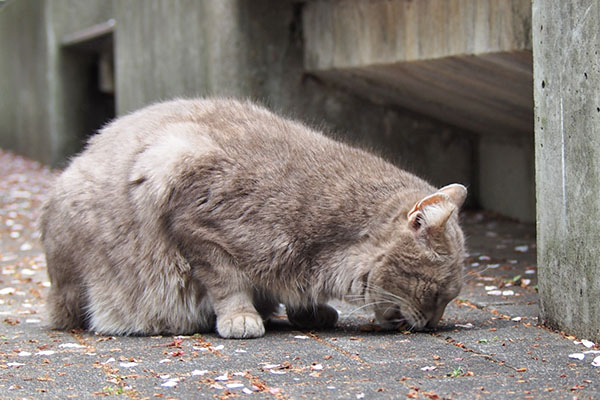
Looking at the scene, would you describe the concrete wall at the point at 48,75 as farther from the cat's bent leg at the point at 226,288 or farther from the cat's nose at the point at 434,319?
the cat's nose at the point at 434,319

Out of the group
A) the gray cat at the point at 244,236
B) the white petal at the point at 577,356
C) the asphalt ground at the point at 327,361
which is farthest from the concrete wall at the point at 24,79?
the white petal at the point at 577,356

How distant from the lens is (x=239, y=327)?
13.8 ft

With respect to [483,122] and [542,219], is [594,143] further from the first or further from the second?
[483,122]

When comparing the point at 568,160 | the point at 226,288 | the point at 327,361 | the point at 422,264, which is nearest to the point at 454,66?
the point at 568,160

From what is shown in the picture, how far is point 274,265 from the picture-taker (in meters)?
4.29

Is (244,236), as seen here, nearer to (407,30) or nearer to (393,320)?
(393,320)

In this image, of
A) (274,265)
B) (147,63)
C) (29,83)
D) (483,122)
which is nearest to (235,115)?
(274,265)

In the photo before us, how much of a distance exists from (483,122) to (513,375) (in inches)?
202

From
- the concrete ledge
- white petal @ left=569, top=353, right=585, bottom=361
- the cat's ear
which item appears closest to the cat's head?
the cat's ear

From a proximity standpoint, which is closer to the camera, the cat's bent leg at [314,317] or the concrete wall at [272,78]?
the cat's bent leg at [314,317]

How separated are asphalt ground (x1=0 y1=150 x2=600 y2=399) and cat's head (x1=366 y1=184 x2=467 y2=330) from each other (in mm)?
143

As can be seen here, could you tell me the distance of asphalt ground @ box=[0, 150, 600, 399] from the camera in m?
3.19

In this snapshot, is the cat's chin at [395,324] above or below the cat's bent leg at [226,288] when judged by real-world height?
below

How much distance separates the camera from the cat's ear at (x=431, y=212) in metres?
4.08
